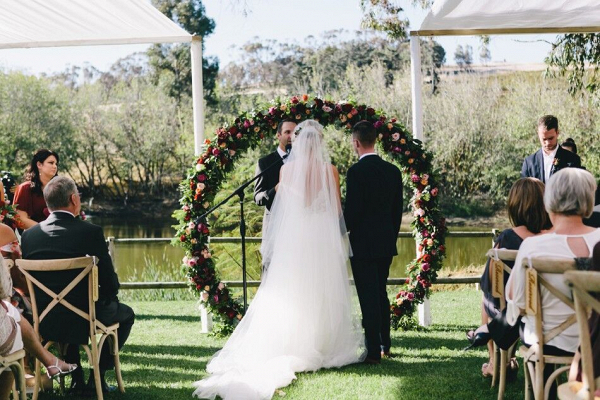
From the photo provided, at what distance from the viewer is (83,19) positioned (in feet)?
21.6

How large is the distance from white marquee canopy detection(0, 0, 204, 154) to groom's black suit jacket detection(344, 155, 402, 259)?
6.91ft

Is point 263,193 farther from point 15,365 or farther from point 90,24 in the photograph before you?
point 15,365

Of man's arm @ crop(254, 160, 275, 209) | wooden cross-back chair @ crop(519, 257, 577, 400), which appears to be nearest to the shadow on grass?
man's arm @ crop(254, 160, 275, 209)

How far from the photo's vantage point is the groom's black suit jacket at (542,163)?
669 centimetres

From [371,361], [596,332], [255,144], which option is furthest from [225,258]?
[596,332]

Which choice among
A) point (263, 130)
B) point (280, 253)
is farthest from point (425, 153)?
point (280, 253)

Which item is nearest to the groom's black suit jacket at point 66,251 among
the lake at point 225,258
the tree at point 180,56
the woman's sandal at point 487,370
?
the woman's sandal at point 487,370

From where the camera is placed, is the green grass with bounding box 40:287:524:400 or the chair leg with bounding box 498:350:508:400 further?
the green grass with bounding box 40:287:524:400

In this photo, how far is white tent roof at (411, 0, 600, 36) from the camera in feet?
21.4

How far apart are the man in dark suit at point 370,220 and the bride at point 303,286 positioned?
11 cm

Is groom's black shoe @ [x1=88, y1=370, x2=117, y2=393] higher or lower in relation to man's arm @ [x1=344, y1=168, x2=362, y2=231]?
lower

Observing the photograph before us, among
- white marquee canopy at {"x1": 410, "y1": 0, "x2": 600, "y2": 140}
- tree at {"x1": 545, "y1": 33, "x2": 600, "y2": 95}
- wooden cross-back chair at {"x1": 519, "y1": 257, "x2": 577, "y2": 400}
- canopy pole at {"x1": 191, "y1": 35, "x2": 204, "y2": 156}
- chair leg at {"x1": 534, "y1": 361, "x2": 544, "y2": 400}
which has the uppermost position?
tree at {"x1": 545, "y1": 33, "x2": 600, "y2": 95}

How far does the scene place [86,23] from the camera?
6613 mm

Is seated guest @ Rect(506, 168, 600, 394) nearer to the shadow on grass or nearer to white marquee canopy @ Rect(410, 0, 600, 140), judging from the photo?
white marquee canopy @ Rect(410, 0, 600, 140)
